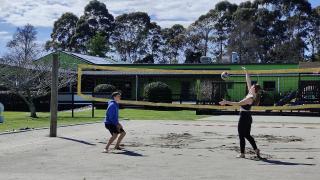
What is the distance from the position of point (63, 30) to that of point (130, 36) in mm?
11511

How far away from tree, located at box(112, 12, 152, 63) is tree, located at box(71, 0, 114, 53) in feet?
5.02

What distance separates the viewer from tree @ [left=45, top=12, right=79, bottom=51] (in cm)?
8888

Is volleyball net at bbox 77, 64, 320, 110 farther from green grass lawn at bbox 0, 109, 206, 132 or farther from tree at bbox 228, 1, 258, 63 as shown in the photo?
tree at bbox 228, 1, 258, 63

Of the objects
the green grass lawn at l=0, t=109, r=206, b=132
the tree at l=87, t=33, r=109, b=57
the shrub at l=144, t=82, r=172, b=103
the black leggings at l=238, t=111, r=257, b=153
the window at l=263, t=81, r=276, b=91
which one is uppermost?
the tree at l=87, t=33, r=109, b=57

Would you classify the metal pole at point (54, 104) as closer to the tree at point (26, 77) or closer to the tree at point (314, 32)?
the tree at point (26, 77)

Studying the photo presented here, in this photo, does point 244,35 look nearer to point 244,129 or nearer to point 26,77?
point 26,77

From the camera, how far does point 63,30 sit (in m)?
89.7

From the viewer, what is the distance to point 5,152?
41.9 ft

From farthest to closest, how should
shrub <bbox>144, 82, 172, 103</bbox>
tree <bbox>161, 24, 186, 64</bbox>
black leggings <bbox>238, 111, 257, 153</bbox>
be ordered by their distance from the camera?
tree <bbox>161, 24, 186, 64</bbox>
shrub <bbox>144, 82, 172, 103</bbox>
black leggings <bbox>238, 111, 257, 153</bbox>

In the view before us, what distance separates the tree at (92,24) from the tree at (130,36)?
153cm

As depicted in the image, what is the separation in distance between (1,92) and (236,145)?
96.3 feet

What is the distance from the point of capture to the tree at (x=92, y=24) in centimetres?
8656

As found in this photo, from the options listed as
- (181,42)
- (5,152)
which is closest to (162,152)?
(5,152)

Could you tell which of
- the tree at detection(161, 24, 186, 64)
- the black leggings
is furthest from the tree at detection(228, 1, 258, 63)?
the black leggings
